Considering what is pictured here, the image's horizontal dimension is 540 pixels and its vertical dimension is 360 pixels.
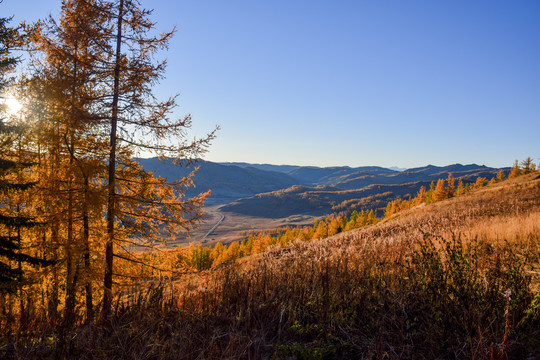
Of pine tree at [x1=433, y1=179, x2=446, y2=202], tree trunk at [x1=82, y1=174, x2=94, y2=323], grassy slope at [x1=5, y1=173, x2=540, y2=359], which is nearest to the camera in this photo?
grassy slope at [x1=5, y1=173, x2=540, y2=359]

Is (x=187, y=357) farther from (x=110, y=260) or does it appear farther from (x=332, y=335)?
(x=110, y=260)

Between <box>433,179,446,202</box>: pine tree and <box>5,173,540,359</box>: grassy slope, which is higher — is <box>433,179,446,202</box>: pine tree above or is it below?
below

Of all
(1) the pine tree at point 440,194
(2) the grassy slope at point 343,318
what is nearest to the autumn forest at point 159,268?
(2) the grassy slope at point 343,318

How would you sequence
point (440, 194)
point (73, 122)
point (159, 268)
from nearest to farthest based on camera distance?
point (73, 122)
point (159, 268)
point (440, 194)

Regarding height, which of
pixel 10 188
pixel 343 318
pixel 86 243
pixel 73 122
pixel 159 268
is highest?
pixel 73 122

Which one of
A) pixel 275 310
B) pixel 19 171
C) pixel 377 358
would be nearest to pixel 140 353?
pixel 275 310

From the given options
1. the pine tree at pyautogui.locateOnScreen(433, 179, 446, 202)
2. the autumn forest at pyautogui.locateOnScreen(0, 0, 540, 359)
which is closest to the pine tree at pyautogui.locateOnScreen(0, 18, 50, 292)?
the autumn forest at pyautogui.locateOnScreen(0, 0, 540, 359)

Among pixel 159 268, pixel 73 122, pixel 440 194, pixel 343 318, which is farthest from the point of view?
pixel 440 194

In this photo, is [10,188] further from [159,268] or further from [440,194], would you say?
[440,194]

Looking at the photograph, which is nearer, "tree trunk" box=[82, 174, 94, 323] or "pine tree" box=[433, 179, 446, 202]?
"tree trunk" box=[82, 174, 94, 323]

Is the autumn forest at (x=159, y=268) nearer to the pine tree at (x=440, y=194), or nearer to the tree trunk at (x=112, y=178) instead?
the tree trunk at (x=112, y=178)

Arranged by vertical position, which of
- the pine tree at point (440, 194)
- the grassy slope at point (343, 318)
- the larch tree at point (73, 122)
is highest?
the larch tree at point (73, 122)

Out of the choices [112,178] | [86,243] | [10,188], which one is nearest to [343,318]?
[112,178]

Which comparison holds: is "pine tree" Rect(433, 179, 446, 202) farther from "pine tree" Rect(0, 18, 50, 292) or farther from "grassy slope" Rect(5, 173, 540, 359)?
"pine tree" Rect(0, 18, 50, 292)
